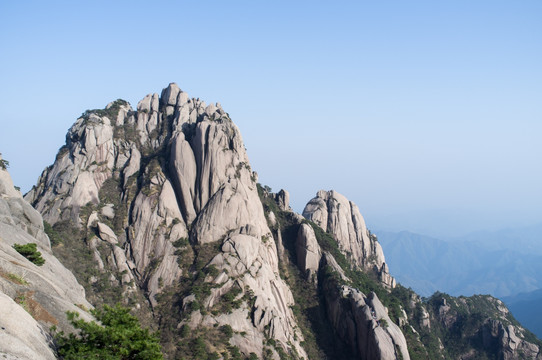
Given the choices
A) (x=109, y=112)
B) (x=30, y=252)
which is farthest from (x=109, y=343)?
(x=109, y=112)

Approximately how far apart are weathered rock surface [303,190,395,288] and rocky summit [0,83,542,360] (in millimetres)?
4915

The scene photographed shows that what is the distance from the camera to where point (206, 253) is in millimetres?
73125

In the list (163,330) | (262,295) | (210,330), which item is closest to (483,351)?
(262,295)

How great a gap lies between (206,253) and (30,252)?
118ft

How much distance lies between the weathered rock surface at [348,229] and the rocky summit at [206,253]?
492 cm

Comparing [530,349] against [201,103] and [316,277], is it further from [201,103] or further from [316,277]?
[201,103]

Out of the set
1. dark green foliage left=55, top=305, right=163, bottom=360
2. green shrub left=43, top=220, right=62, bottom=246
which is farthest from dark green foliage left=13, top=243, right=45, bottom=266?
green shrub left=43, top=220, right=62, bottom=246

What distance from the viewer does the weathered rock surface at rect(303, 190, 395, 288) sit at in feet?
334

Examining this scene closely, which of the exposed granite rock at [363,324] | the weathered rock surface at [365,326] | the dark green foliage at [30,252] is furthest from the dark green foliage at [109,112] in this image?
the weathered rock surface at [365,326]

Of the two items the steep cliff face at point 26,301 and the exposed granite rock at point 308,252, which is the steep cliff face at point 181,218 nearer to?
the exposed granite rock at point 308,252

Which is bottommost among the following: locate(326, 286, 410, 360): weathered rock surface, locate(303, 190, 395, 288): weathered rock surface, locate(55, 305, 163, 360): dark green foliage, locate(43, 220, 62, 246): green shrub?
locate(55, 305, 163, 360): dark green foliage

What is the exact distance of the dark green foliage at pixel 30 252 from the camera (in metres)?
38.6

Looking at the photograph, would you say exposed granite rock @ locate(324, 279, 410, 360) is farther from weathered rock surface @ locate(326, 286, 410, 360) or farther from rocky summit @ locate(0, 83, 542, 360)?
rocky summit @ locate(0, 83, 542, 360)

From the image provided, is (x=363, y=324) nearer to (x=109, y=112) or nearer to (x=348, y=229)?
(x=348, y=229)
